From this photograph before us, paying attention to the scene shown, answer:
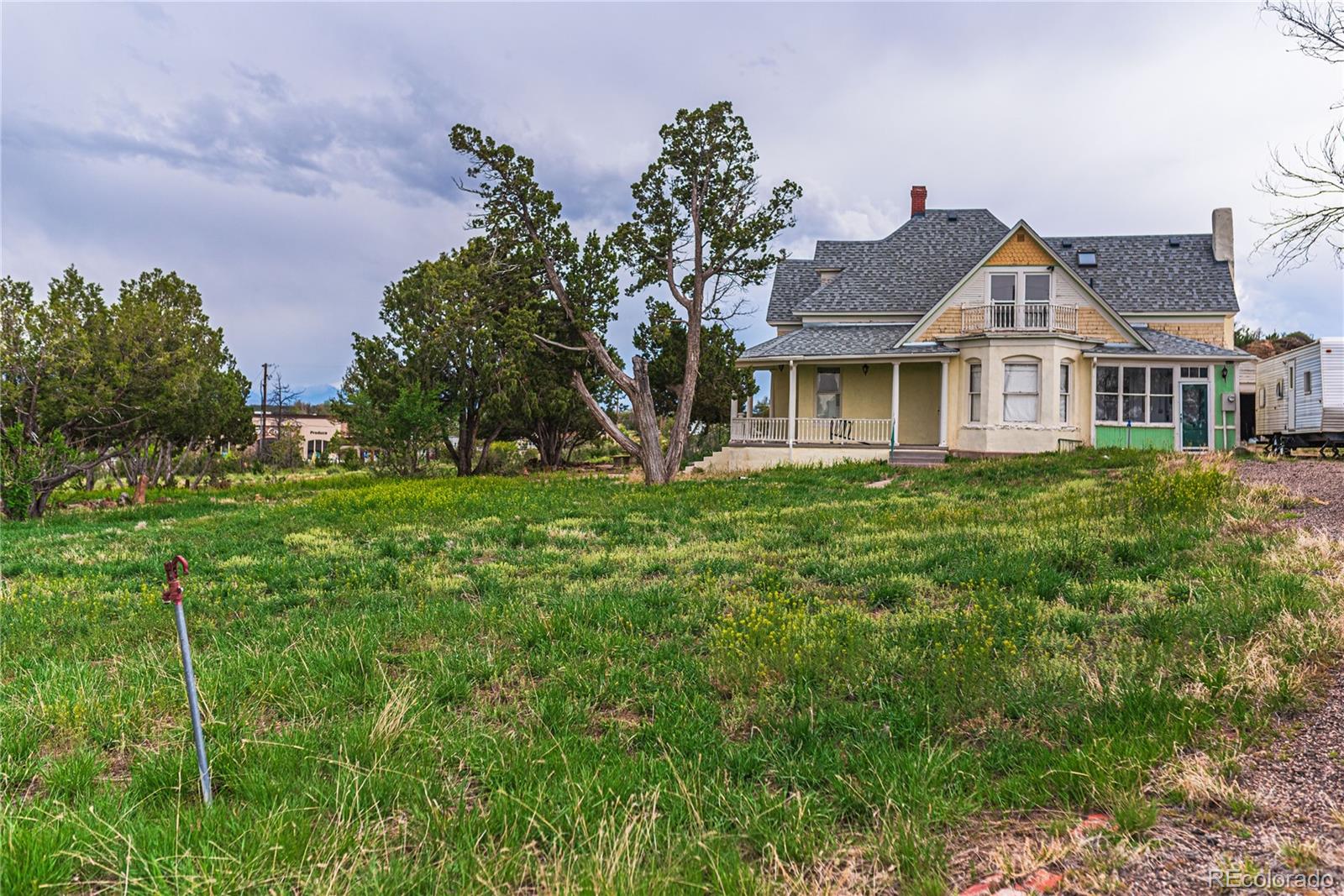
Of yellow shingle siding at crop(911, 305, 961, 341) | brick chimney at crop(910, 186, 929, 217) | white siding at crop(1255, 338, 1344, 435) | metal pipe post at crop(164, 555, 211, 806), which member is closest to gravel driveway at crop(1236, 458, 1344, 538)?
white siding at crop(1255, 338, 1344, 435)

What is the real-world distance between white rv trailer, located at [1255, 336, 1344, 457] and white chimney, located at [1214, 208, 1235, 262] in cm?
385

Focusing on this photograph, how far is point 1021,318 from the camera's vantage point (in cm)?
2158

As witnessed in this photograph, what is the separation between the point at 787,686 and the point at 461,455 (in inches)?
1038

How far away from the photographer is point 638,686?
4680mm

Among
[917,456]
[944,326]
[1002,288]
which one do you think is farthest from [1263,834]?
[1002,288]

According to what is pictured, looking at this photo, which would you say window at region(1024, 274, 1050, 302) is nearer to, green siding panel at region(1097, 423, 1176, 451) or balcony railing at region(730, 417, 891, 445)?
green siding panel at region(1097, 423, 1176, 451)

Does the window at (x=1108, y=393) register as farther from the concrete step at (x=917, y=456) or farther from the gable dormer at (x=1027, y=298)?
the concrete step at (x=917, y=456)

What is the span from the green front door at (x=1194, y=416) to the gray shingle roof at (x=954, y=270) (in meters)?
3.97

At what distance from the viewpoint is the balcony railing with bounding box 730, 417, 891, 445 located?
22859mm

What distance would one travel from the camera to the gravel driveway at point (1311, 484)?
8.56 meters

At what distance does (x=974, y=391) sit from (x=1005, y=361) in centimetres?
127

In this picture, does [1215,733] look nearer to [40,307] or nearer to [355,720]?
[355,720]

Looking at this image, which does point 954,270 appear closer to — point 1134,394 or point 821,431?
point 1134,394

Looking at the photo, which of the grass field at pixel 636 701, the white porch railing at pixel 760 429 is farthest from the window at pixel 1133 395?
the grass field at pixel 636 701
